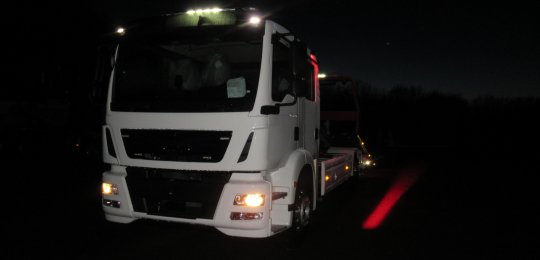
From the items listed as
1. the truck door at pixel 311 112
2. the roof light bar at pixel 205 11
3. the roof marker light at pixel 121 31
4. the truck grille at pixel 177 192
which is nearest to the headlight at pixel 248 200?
the truck grille at pixel 177 192

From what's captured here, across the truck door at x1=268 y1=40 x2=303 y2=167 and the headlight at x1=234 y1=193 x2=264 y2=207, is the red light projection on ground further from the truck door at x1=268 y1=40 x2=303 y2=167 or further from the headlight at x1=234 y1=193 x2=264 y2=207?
the headlight at x1=234 y1=193 x2=264 y2=207

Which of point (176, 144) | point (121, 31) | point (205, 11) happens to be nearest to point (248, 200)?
point (176, 144)

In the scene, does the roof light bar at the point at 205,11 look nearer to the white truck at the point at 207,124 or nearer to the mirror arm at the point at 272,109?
the white truck at the point at 207,124

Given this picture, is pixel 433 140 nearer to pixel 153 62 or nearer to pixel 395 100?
pixel 395 100

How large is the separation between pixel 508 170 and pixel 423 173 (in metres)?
4.31

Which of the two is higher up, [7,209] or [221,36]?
[221,36]

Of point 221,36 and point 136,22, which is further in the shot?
point 136,22

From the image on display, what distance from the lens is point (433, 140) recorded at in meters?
49.1

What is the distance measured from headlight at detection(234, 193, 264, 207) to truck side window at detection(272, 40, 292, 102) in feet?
3.48

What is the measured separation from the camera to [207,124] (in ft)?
16.3

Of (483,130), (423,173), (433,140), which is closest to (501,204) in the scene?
(423,173)

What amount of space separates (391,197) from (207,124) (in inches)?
254

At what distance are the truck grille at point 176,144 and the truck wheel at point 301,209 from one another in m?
1.18

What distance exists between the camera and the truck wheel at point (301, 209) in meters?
5.61
